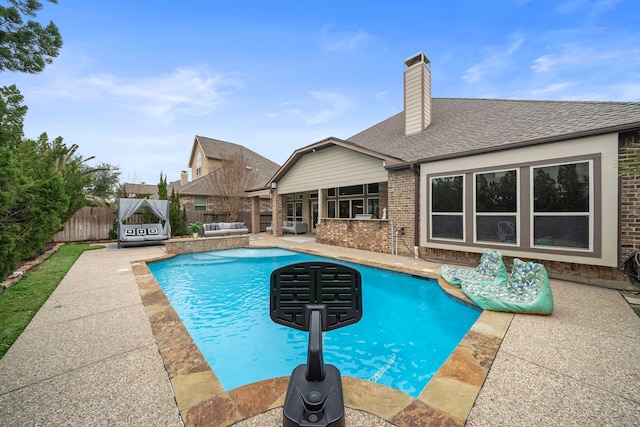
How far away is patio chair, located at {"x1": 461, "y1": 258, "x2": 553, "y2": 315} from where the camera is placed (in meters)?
3.69

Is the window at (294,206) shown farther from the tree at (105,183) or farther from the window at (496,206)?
the tree at (105,183)

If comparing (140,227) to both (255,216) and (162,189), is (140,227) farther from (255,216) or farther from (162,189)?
(255,216)

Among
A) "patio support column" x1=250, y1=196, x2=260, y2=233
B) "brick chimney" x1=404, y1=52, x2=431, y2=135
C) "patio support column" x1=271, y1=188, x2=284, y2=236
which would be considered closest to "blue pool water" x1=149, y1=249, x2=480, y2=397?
"brick chimney" x1=404, y1=52, x2=431, y2=135

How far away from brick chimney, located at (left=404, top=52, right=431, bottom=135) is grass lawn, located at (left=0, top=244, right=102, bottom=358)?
39.1 feet

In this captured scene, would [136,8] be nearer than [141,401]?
No

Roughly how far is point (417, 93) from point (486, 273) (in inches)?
Answer: 327

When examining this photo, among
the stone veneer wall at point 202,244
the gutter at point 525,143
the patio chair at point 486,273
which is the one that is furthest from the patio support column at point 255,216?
the patio chair at point 486,273

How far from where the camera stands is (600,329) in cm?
320

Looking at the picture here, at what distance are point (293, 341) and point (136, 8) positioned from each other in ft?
32.9

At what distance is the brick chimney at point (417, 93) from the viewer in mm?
10461

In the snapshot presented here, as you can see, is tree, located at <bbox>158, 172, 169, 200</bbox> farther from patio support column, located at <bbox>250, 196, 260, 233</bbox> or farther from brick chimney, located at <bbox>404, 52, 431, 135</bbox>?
brick chimney, located at <bbox>404, 52, 431, 135</bbox>

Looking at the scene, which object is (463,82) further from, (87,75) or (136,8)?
(87,75)

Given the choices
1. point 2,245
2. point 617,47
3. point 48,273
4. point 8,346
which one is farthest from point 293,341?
point 617,47

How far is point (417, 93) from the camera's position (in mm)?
10594
